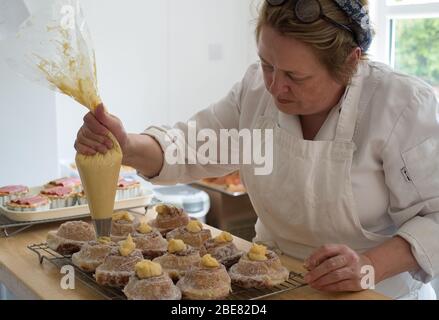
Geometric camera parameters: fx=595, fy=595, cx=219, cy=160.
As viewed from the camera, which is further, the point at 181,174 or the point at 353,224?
the point at 181,174

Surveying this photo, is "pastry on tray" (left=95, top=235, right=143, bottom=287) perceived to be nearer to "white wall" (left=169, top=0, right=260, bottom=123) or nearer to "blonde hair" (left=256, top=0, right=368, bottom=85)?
"blonde hair" (left=256, top=0, right=368, bottom=85)

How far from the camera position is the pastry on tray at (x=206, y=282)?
124 cm

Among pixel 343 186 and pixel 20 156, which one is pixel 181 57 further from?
pixel 343 186

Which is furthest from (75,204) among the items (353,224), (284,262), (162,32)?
(162,32)

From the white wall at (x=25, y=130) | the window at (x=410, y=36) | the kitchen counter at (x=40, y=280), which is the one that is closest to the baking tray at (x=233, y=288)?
the kitchen counter at (x=40, y=280)

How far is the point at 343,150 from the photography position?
5.05ft

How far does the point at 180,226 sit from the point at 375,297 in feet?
2.00

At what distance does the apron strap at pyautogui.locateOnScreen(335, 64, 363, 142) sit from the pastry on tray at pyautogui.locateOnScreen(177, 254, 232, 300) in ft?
1.66

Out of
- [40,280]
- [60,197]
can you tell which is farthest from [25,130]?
[40,280]

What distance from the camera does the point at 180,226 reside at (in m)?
1.69

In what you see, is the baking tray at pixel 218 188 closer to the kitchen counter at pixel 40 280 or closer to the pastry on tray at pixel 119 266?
the kitchen counter at pixel 40 280

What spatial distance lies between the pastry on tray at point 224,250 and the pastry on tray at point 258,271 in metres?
0.06

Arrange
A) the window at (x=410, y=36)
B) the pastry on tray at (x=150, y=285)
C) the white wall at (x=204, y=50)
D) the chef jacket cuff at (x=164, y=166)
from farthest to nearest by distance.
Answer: the white wall at (x=204, y=50) → the window at (x=410, y=36) → the chef jacket cuff at (x=164, y=166) → the pastry on tray at (x=150, y=285)

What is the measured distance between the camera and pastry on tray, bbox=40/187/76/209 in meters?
1.94
